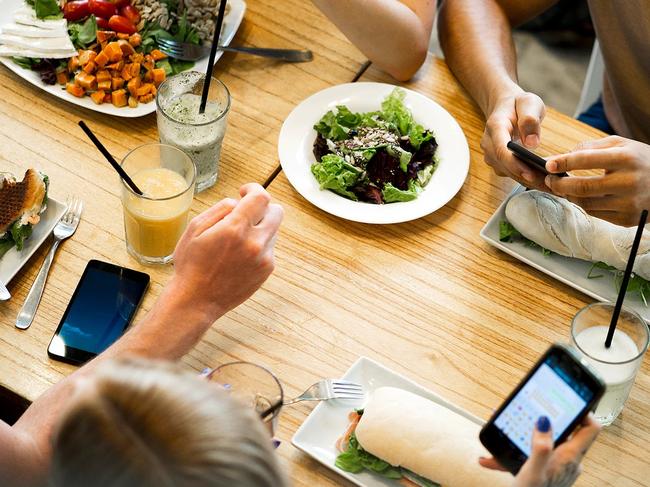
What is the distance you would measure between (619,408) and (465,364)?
0.25m

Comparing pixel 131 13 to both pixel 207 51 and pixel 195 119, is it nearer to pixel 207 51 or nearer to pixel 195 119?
pixel 207 51

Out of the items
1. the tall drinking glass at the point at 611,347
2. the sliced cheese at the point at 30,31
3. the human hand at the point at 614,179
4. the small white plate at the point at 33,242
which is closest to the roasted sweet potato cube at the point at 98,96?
the sliced cheese at the point at 30,31

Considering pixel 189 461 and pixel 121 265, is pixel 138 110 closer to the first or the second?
pixel 121 265

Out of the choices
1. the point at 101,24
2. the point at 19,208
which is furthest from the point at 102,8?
the point at 19,208

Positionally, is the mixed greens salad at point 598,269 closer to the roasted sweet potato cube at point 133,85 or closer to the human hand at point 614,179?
the human hand at point 614,179

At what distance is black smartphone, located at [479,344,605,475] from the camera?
1.04m

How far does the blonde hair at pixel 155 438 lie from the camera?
69 centimetres

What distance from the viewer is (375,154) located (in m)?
1.63

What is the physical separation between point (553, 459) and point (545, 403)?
0.08 meters

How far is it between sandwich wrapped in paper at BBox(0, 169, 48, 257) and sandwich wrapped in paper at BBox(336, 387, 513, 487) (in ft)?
2.23

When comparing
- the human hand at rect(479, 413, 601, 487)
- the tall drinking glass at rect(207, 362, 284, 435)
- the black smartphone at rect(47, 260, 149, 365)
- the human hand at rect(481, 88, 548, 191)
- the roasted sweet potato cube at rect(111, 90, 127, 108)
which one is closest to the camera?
the human hand at rect(479, 413, 601, 487)

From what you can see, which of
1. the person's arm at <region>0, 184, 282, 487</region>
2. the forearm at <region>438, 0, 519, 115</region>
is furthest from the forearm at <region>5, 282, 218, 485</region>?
the forearm at <region>438, 0, 519, 115</region>

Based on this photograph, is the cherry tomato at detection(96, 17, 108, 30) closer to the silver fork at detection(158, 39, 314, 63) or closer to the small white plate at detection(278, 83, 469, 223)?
the silver fork at detection(158, 39, 314, 63)

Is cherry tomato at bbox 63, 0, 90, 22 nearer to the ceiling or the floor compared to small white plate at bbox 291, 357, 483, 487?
nearer to the ceiling
